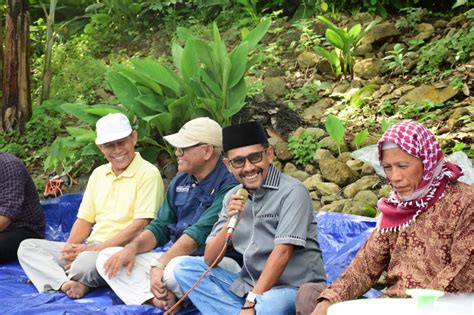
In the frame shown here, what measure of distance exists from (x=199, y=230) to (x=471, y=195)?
1.74 m

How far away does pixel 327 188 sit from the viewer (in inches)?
228

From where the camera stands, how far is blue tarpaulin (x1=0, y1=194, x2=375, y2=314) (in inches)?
173

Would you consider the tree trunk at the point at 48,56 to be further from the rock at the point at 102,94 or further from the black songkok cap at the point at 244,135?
the black songkok cap at the point at 244,135

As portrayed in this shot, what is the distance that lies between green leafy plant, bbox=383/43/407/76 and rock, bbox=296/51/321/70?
0.75 metres

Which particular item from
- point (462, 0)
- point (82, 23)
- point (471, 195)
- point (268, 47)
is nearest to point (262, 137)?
point (471, 195)

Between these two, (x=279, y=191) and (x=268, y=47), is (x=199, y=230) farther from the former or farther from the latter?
(x=268, y=47)

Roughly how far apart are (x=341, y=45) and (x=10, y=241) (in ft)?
11.2

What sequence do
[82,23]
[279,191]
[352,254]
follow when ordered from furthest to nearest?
[82,23]
[352,254]
[279,191]

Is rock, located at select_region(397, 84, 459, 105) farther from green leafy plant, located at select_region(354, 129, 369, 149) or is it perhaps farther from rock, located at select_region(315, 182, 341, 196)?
rock, located at select_region(315, 182, 341, 196)

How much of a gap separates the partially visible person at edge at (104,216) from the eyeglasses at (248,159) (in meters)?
1.15

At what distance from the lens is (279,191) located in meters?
3.82

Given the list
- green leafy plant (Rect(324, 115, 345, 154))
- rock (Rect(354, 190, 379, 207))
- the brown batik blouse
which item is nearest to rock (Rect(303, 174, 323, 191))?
green leafy plant (Rect(324, 115, 345, 154))

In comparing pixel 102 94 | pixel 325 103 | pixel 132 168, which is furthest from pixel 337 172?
pixel 102 94

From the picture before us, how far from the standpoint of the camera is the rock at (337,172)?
5852 millimetres
